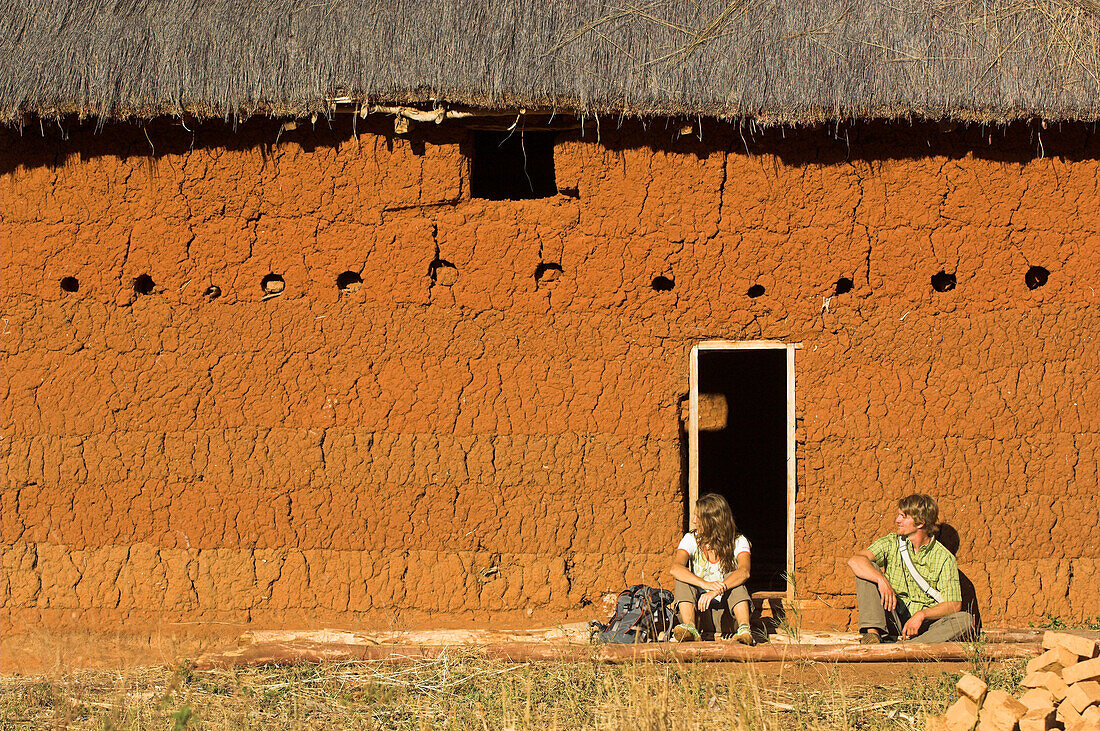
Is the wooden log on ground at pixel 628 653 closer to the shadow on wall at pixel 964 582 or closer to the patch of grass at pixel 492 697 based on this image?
the patch of grass at pixel 492 697

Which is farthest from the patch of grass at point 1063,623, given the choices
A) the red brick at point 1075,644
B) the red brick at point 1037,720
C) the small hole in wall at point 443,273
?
the small hole in wall at point 443,273

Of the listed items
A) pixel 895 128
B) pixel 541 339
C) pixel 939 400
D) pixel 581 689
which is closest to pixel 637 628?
pixel 581 689

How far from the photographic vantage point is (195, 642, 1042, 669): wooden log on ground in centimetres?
529

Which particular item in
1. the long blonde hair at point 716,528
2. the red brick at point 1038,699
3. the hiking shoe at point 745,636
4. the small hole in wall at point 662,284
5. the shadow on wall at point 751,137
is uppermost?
the shadow on wall at point 751,137

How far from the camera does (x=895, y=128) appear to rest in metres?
6.03

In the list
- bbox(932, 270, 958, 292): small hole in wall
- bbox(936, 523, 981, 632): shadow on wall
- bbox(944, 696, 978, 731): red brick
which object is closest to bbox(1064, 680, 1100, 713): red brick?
bbox(944, 696, 978, 731): red brick

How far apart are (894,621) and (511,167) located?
408cm

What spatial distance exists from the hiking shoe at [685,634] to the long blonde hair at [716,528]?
0.43 meters

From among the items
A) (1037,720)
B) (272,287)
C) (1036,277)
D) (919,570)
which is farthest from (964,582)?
(272,287)

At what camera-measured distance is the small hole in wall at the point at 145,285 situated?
6.26m

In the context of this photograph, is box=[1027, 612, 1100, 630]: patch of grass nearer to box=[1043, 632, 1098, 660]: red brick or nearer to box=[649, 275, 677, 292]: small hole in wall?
box=[1043, 632, 1098, 660]: red brick

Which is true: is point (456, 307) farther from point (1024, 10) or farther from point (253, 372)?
point (1024, 10)

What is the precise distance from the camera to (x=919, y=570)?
224 inches

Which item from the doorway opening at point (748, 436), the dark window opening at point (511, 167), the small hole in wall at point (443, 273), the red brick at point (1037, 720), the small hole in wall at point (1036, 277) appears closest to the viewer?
the red brick at point (1037, 720)
